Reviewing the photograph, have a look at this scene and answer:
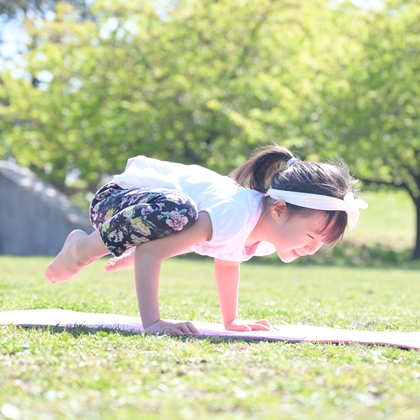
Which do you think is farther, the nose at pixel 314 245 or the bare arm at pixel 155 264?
the nose at pixel 314 245

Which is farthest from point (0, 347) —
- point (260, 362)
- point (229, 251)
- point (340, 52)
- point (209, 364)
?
Answer: point (340, 52)

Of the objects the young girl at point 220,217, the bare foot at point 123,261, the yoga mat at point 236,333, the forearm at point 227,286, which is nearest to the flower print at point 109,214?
the young girl at point 220,217

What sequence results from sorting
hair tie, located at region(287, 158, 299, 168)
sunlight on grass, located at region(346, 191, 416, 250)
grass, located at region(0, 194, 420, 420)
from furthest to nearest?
sunlight on grass, located at region(346, 191, 416, 250) → hair tie, located at region(287, 158, 299, 168) → grass, located at region(0, 194, 420, 420)

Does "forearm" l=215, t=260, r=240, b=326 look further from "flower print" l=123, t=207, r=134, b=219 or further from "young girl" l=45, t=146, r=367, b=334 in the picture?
"flower print" l=123, t=207, r=134, b=219

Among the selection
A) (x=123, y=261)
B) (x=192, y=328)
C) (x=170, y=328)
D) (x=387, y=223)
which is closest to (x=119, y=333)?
(x=170, y=328)

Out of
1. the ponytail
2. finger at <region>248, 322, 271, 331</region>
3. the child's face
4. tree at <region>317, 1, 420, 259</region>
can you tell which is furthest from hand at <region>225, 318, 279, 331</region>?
tree at <region>317, 1, 420, 259</region>

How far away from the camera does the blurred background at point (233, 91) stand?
18984 millimetres

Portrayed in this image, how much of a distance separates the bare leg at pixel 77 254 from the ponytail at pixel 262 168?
1104 millimetres

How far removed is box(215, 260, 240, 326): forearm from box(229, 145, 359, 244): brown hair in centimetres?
60

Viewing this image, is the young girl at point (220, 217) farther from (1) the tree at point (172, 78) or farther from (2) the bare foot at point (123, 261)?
(1) the tree at point (172, 78)

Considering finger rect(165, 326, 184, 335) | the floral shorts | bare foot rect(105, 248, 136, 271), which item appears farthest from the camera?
bare foot rect(105, 248, 136, 271)

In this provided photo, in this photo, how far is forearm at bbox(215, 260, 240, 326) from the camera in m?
4.67

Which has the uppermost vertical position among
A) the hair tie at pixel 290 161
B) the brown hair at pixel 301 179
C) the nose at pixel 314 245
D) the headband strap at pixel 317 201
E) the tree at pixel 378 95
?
the tree at pixel 378 95

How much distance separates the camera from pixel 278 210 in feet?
14.2
